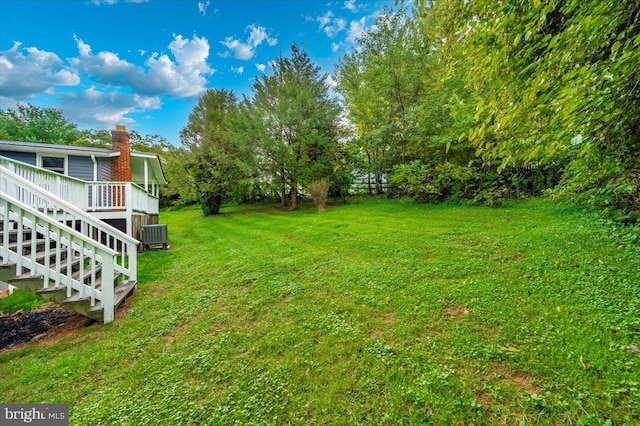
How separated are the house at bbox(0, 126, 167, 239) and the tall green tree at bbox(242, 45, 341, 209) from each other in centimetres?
612

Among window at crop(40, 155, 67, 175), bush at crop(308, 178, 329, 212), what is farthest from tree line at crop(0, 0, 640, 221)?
window at crop(40, 155, 67, 175)

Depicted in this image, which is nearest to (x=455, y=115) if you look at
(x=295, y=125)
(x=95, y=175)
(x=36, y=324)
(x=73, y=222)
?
(x=73, y=222)

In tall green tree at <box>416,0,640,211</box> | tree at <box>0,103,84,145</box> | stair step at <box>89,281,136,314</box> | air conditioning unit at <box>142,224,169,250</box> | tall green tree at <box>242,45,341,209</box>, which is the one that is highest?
tree at <box>0,103,84,145</box>

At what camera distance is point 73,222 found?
417 cm

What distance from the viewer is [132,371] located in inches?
87.0

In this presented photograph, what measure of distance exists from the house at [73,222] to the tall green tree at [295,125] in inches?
238

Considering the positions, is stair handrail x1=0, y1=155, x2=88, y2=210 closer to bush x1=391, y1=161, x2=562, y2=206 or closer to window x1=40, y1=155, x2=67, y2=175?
window x1=40, y1=155, x2=67, y2=175

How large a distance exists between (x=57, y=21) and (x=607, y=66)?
13.0 metres

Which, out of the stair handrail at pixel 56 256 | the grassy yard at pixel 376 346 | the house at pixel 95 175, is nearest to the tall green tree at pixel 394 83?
the grassy yard at pixel 376 346

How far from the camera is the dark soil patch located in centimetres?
299

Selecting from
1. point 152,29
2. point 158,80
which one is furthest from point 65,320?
point 158,80

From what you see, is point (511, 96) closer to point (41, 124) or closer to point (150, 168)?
point (150, 168)

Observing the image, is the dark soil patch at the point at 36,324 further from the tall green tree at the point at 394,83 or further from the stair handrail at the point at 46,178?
the tall green tree at the point at 394,83

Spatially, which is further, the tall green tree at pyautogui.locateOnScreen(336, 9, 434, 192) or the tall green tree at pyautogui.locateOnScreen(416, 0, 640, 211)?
the tall green tree at pyautogui.locateOnScreen(336, 9, 434, 192)
